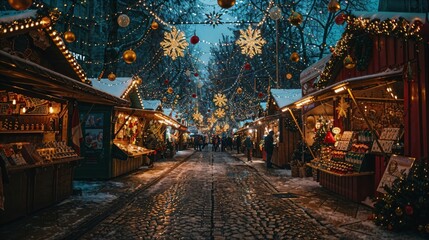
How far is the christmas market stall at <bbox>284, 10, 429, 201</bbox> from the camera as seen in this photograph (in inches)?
295

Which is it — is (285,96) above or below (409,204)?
above

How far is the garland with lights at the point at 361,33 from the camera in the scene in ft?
23.8

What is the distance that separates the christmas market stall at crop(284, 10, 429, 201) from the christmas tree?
0.69 m

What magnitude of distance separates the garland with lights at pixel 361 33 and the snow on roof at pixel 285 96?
6.13m

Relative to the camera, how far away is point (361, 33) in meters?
10.2

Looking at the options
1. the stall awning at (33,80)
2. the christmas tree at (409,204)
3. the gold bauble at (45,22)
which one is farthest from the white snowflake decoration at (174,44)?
the christmas tree at (409,204)

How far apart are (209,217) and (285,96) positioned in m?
14.0

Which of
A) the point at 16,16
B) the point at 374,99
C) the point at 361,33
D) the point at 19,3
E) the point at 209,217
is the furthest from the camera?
the point at 374,99

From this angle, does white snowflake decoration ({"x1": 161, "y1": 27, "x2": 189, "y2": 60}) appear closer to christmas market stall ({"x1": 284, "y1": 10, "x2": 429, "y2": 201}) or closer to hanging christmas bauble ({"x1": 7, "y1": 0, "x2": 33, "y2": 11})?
christmas market stall ({"x1": 284, "y1": 10, "x2": 429, "y2": 201})

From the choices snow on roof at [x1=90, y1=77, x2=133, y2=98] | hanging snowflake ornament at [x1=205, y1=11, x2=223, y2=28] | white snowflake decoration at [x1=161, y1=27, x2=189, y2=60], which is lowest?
snow on roof at [x1=90, y1=77, x2=133, y2=98]

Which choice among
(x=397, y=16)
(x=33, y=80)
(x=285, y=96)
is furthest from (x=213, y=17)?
(x=33, y=80)

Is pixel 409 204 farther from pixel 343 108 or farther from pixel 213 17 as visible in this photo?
pixel 213 17

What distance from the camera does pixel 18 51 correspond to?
878cm

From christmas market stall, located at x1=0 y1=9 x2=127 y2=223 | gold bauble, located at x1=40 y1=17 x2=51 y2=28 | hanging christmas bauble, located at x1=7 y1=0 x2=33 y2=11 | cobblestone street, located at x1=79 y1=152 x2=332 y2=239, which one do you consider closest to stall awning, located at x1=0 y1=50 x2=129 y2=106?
christmas market stall, located at x1=0 y1=9 x2=127 y2=223
